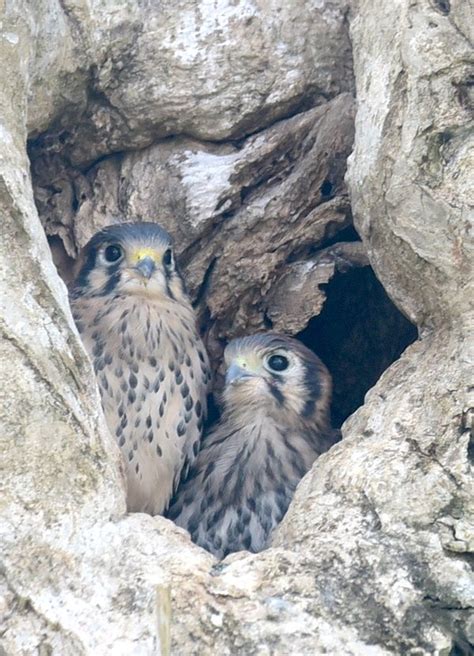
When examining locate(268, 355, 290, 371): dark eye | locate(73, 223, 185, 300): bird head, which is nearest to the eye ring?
locate(268, 355, 290, 371): dark eye

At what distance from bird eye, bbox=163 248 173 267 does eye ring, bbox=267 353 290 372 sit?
481 mm

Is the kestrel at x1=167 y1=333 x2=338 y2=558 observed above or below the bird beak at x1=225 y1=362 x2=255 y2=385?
below

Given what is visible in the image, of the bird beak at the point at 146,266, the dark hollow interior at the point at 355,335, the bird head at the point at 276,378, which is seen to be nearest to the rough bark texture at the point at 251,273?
the dark hollow interior at the point at 355,335

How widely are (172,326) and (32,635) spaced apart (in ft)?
5.16

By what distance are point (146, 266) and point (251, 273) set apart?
41 centimetres

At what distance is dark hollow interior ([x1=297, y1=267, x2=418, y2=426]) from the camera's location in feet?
14.3

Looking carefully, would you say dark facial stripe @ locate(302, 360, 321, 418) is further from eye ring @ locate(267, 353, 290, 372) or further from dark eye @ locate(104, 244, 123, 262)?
dark eye @ locate(104, 244, 123, 262)

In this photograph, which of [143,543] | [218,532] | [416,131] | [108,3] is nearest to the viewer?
[143,543]

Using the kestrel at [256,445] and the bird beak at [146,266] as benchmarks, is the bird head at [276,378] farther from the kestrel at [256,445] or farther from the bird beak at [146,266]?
the bird beak at [146,266]

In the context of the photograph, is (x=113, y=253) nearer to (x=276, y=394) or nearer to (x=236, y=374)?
(x=236, y=374)

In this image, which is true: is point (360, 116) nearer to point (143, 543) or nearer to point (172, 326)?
point (172, 326)

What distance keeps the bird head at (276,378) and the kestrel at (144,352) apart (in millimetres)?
127

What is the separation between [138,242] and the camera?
12.4 feet

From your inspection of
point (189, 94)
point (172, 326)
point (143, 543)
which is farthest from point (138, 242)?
point (143, 543)
